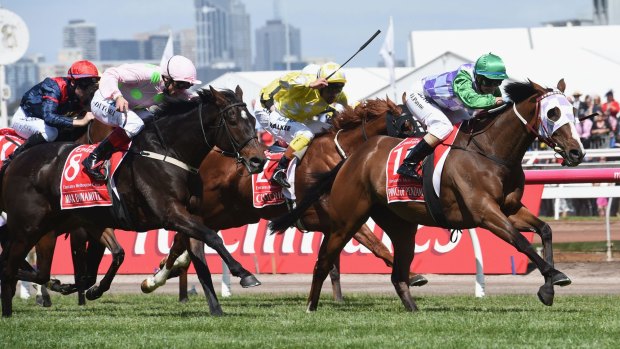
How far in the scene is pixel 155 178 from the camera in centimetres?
1013

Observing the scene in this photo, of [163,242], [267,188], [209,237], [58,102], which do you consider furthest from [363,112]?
[163,242]

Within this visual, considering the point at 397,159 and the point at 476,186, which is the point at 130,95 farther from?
the point at 476,186

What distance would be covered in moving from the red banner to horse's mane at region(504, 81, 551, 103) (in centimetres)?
374

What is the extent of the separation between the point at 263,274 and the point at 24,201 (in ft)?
15.4

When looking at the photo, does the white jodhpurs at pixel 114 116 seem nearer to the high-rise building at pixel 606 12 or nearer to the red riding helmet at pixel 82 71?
the red riding helmet at pixel 82 71

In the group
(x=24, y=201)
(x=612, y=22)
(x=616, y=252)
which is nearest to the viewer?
(x=24, y=201)

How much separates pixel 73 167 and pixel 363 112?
2.67 metres

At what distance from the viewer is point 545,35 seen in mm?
34406

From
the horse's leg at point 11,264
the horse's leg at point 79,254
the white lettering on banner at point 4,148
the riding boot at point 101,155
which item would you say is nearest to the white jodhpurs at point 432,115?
the riding boot at point 101,155

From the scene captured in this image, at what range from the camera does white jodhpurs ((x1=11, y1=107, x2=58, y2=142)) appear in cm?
1163

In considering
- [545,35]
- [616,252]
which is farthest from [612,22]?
[616,252]

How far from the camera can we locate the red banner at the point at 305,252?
13836mm

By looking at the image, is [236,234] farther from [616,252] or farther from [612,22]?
[612,22]

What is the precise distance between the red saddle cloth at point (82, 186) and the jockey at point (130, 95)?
0.22ft
